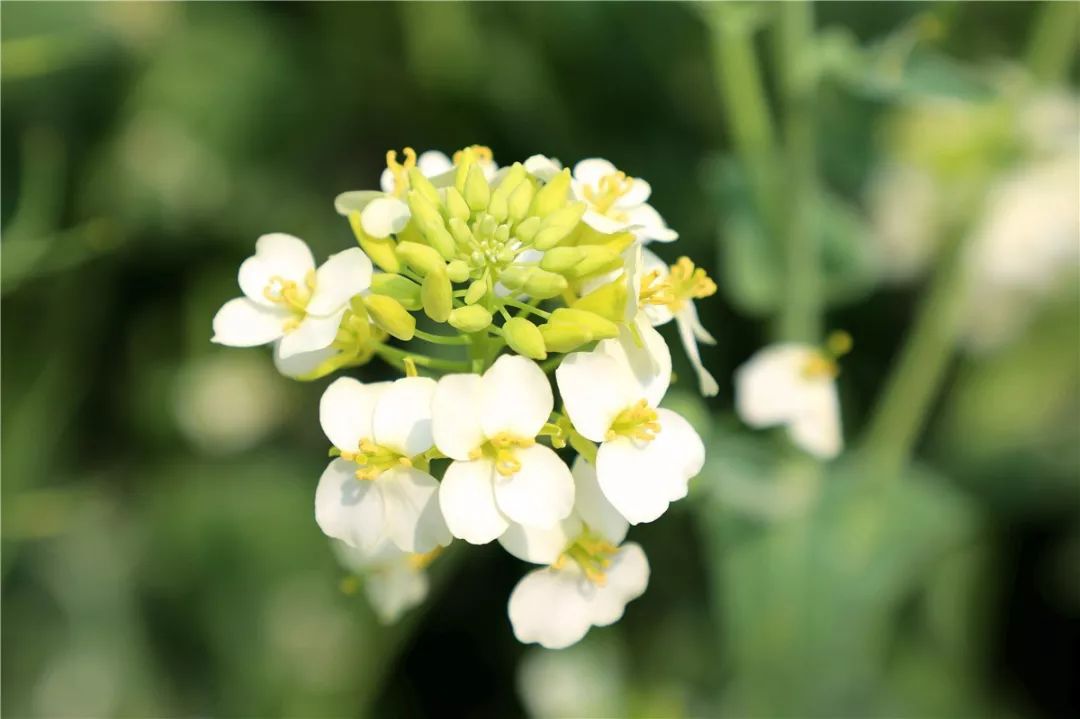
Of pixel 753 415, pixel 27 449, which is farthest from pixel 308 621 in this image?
pixel 753 415

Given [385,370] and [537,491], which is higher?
[537,491]

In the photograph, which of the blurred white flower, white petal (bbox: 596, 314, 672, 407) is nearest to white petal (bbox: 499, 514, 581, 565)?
white petal (bbox: 596, 314, 672, 407)

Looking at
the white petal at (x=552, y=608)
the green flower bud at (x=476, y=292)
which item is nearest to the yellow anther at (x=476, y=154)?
the green flower bud at (x=476, y=292)

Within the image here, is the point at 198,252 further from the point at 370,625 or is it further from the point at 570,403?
the point at 570,403

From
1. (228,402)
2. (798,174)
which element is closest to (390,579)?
(798,174)

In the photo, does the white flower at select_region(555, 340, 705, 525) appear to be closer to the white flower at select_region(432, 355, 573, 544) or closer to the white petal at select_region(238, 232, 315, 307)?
the white flower at select_region(432, 355, 573, 544)

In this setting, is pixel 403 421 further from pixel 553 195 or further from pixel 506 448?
pixel 553 195

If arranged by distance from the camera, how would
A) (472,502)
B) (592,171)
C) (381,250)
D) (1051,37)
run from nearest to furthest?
1. (472,502)
2. (381,250)
3. (592,171)
4. (1051,37)
